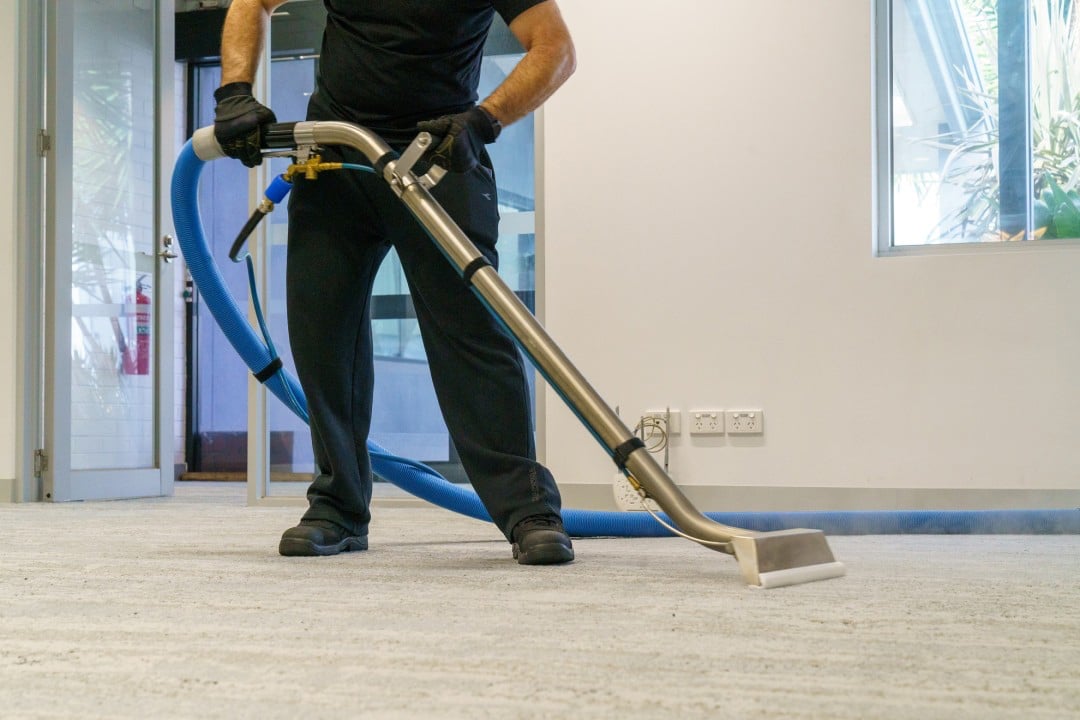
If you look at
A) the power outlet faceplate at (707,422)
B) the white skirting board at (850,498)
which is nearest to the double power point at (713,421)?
the power outlet faceplate at (707,422)

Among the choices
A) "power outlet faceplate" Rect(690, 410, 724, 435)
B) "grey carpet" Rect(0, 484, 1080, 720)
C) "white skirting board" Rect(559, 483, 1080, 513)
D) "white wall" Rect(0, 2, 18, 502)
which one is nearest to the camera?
"grey carpet" Rect(0, 484, 1080, 720)

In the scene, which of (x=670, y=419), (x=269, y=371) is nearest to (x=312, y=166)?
(x=269, y=371)

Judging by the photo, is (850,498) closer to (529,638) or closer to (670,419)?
(670,419)

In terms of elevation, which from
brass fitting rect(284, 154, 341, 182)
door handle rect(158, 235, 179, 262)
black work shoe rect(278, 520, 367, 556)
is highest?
door handle rect(158, 235, 179, 262)

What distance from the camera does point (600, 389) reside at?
3.39 meters

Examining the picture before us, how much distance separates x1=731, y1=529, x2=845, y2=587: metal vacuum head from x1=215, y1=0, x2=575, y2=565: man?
0.39 meters

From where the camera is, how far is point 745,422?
3246 millimetres

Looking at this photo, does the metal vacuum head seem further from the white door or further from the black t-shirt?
the white door

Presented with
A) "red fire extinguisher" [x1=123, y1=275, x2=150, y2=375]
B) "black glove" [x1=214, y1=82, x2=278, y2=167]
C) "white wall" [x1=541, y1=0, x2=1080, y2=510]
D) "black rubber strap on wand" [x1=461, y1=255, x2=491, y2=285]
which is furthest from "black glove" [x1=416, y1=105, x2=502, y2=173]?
"red fire extinguisher" [x1=123, y1=275, x2=150, y2=375]

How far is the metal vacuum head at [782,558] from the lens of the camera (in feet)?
4.95

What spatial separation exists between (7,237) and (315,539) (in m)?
2.92

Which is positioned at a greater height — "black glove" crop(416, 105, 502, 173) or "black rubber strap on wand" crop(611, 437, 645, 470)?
"black glove" crop(416, 105, 502, 173)

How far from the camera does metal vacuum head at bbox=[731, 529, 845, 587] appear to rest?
1.51m

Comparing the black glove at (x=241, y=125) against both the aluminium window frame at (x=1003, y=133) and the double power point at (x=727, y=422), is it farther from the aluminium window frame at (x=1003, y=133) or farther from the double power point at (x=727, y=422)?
the aluminium window frame at (x=1003, y=133)
